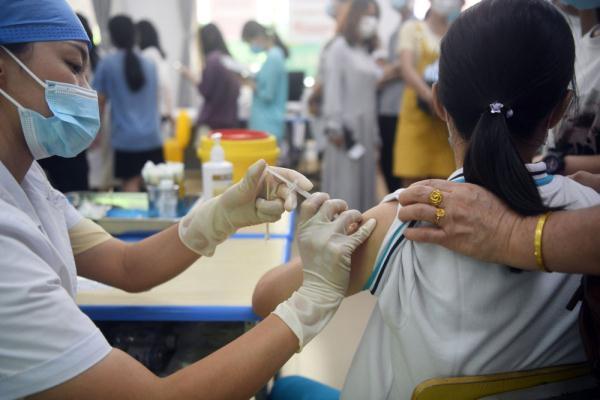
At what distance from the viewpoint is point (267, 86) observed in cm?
455

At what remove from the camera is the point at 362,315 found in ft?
9.43

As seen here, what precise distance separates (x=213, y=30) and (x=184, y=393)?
3955 millimetres

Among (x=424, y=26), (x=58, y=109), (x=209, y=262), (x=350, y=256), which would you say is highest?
(x=424, y=26)

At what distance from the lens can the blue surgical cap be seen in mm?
904

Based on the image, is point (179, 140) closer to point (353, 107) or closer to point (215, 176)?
point (353, 107)

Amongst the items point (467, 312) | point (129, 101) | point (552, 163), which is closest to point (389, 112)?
point (129, 101)

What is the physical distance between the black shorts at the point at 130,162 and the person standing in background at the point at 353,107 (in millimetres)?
1267

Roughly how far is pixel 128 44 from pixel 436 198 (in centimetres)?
320

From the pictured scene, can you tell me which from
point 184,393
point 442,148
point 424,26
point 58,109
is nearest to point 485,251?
point 184,393

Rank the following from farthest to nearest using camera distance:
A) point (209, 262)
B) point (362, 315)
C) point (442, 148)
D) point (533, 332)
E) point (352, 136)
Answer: point (352, 136)
point (442, 148)
point (362, 315)
point (209, 262)
point (533, 332)

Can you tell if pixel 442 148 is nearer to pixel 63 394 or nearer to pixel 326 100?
pixel 326 100

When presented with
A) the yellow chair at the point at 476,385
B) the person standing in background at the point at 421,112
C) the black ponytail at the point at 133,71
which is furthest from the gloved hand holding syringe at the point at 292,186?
the black ponytail at the point at 133,71

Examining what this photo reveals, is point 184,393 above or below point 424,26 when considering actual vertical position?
below

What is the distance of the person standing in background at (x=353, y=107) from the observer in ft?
11.6
